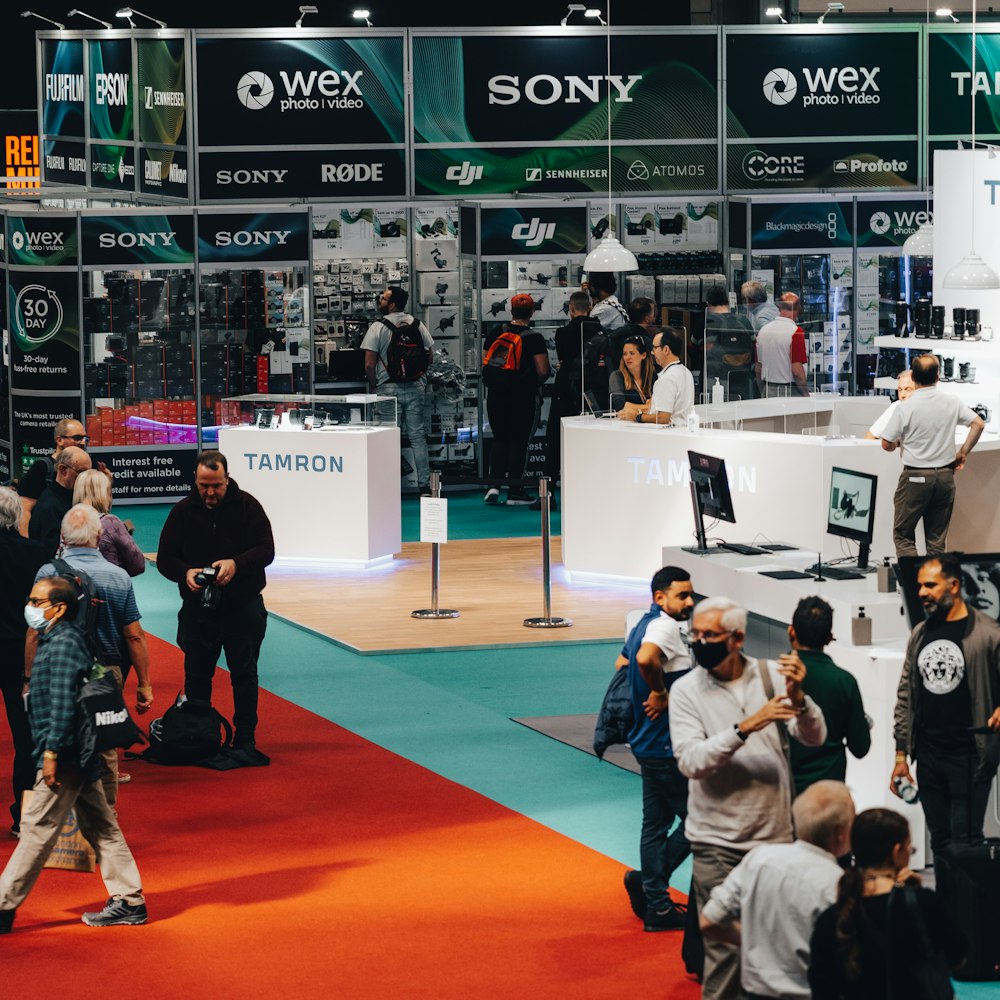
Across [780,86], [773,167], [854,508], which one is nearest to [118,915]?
[854,508]

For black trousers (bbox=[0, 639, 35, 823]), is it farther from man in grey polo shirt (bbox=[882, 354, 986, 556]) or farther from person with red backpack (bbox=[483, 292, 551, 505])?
person with red backpack (bbox=[483, 292, 551, 505])

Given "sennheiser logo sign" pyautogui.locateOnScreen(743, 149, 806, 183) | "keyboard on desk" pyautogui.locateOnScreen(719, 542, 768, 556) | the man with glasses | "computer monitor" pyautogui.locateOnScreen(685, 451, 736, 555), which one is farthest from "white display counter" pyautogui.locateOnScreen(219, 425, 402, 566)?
"sennheiser logo sign" pyautogui.locateOnScreen(743, 149, 806, 183)

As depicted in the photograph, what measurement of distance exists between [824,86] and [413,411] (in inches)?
192

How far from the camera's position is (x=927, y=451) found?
11.2 metres

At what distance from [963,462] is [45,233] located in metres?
8.05

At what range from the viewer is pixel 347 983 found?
19.8 feet

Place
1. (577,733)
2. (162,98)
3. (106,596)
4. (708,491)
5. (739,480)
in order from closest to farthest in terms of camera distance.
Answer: (106,596)
(577,733)
(708,491)
(739,480)
(162,98)

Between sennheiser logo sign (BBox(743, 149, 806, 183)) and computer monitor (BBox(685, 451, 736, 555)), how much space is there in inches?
323

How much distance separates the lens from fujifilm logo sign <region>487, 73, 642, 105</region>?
16.7 metres

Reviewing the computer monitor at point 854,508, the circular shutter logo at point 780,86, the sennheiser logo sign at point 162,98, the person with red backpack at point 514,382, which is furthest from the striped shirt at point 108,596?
the circular shutter logo at point 780,86

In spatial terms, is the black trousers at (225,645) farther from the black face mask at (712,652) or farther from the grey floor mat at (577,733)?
the black face mask at (712,652)

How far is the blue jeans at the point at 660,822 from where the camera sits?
6.31m

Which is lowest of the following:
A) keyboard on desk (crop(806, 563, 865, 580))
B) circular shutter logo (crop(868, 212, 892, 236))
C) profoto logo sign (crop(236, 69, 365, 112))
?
keyboard on desk (crop(806, 563, 865, 580))

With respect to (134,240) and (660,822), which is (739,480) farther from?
(134,240)
